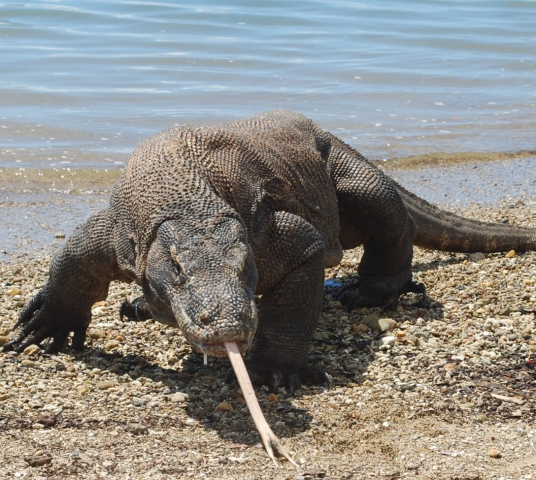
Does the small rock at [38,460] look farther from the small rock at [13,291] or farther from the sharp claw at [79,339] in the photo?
the small rock at [13,291]

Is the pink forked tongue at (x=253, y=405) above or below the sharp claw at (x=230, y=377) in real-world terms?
above

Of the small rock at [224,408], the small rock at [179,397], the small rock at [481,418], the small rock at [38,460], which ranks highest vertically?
the small rock at [38,460]

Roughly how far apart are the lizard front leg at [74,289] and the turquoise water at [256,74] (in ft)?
25.3

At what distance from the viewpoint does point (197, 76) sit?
2208cm

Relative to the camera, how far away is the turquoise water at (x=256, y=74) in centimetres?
1669

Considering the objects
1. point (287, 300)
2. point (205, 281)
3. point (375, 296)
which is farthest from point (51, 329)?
point (375, 296)

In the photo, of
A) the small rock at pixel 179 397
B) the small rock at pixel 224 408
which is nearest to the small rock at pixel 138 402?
the small rock at pixel 179 397

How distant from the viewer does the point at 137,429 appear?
5.34 meters

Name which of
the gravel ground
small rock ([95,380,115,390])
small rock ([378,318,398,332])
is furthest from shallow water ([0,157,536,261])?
small rock ([95,380,115,390])

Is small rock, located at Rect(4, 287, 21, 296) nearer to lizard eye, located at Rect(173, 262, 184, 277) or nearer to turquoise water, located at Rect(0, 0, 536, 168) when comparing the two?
lizard eye, located at Rect(173, 262, 184, 277)

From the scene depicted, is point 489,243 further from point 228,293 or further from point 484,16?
point 484,16

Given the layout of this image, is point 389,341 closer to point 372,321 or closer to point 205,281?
point 372,321

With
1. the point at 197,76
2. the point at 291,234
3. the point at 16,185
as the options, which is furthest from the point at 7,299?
the point at 197,76

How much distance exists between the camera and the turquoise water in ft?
54.7
